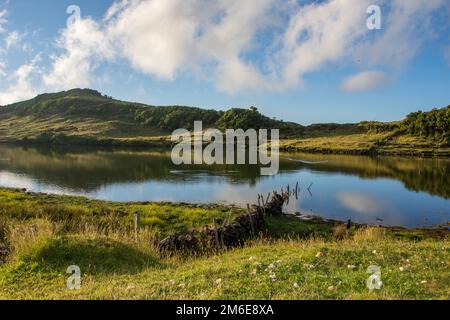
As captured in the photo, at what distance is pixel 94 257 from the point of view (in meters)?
15.9

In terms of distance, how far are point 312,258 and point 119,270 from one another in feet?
23.7

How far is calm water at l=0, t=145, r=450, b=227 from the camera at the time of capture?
45.9 metres

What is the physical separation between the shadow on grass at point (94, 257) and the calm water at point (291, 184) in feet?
95.4

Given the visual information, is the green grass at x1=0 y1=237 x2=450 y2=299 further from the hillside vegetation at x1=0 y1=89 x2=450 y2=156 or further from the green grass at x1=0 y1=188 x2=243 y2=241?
the hillside vegetation at x1=0 y1=89 x2=450 y2=156

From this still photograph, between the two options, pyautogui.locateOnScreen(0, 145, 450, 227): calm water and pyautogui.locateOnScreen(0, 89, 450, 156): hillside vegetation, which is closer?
pyautogui.locateOnScreen(0, 145, 450, 227): calm water

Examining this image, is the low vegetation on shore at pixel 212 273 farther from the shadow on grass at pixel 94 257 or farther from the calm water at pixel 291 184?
the calm water at pixel 291 184

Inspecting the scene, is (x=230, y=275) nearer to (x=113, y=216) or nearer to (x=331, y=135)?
(x=113, y=216)

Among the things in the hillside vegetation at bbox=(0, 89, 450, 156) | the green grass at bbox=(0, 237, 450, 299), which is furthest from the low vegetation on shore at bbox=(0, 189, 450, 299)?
the hillside vegetation at bbox=(0, 89, 450, 156)

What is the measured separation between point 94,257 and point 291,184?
4964 centimetres

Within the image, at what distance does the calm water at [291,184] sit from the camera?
45875mm

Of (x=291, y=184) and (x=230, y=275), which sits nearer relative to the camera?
(x=230, y=275)

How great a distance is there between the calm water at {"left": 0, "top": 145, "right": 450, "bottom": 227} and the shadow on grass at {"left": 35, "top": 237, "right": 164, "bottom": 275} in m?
29.1

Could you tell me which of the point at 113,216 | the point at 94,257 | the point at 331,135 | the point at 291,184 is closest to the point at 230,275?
the point at 94,257

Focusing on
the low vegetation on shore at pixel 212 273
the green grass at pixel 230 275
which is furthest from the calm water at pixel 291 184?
the green grass at pixel 230 275
